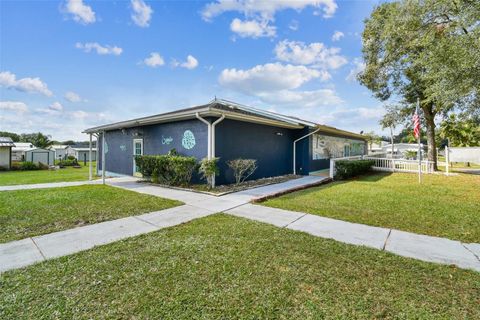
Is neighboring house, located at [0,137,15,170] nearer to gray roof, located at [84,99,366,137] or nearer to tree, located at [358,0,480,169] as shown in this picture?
gray roof, located at [84,99,366,137]

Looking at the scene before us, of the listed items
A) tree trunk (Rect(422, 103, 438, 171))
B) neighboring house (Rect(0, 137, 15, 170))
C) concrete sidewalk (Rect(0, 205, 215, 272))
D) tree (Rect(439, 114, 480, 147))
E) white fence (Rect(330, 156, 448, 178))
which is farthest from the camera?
tree (Rect(439, 114, 480, 147))

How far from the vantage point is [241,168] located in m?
9.41

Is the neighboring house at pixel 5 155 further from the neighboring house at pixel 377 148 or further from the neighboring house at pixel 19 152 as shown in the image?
the neighboring house at pixel 377 148

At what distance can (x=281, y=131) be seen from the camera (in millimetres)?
12320

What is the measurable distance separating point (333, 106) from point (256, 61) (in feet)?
32.3

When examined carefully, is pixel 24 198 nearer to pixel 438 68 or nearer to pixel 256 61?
pixel 256 61

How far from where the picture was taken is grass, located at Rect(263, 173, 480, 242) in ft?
15.4

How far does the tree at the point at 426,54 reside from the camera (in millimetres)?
7961

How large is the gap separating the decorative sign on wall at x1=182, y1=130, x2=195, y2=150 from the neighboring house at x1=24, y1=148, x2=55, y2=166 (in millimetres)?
27933

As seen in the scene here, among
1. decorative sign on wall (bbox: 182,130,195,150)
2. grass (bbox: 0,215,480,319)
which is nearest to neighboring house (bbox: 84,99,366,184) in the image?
decorative sign on wall (bbox: 182,130,195,150)

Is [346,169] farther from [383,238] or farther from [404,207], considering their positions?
[383,238]

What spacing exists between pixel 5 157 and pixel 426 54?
32.9 metres

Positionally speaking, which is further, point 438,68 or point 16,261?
point 438,68

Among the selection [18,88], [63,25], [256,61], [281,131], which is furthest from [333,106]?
[18,88]
